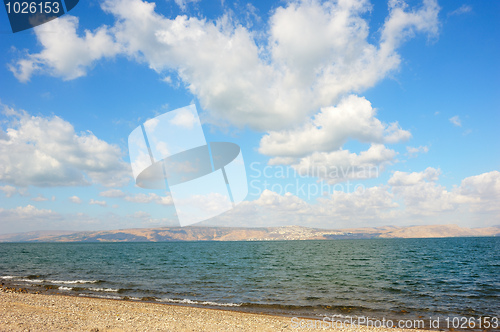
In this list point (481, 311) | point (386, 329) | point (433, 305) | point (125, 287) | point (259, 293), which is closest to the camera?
point (386, 329)

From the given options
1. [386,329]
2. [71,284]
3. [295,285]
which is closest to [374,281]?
[295,285]

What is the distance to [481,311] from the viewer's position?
1642 centimetres

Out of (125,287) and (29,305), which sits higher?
(29,305)

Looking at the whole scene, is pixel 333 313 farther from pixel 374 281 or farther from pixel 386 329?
pixel 374 281

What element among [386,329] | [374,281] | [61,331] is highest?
[61,331]

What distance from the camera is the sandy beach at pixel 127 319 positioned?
11258 mm

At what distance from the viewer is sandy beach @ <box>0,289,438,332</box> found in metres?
11.3

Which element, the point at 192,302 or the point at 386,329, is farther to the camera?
the point at 192,302

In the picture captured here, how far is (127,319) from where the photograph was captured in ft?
41.4

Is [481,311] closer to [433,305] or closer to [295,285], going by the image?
[433,305]

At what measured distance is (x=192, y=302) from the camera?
1866 centimetres

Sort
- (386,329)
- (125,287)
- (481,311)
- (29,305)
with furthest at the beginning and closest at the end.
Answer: (125,287), (481,311), (29,305), (386,329)

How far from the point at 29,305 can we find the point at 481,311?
26479mm

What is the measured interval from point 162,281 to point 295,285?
13076 mm
